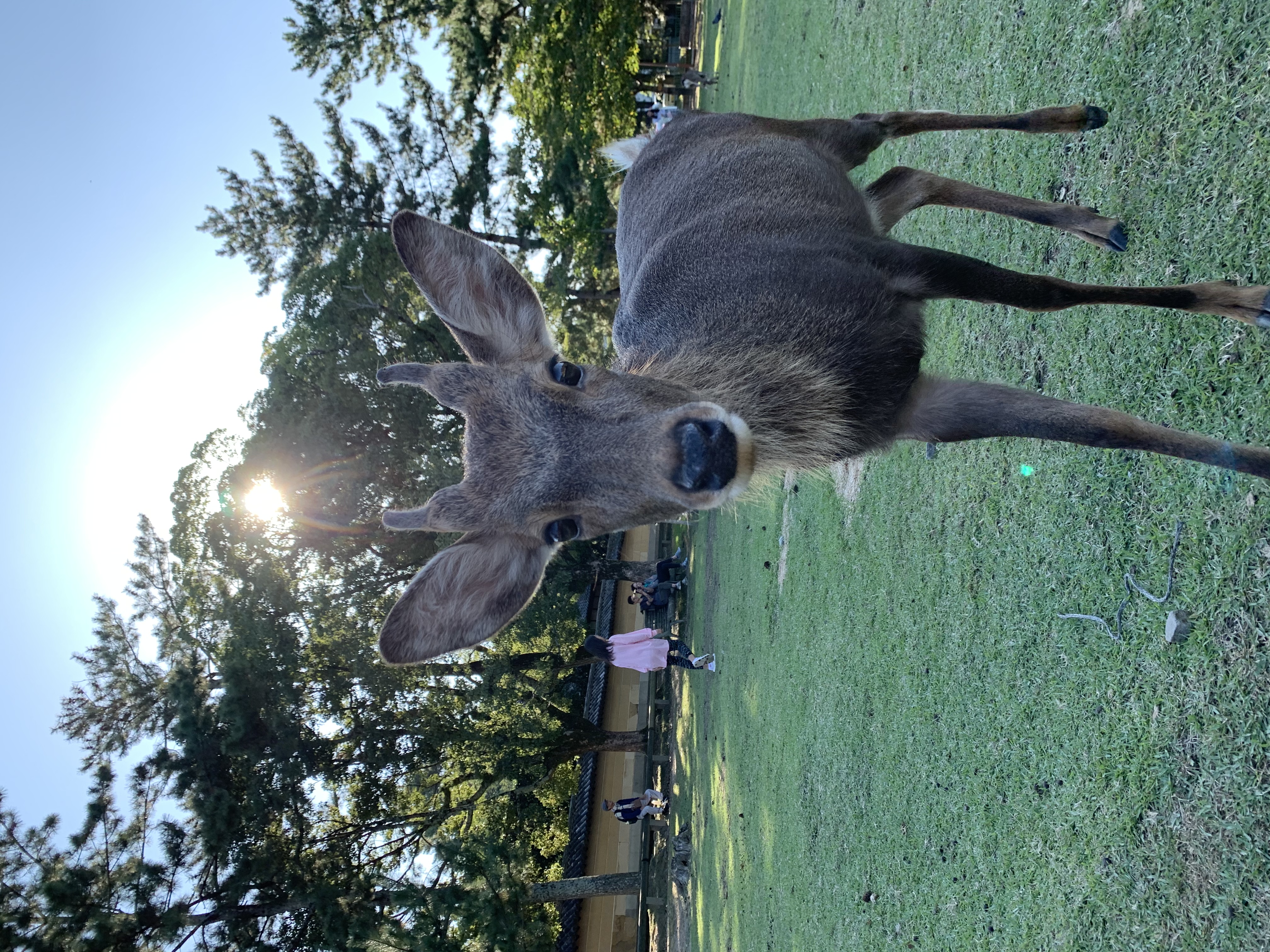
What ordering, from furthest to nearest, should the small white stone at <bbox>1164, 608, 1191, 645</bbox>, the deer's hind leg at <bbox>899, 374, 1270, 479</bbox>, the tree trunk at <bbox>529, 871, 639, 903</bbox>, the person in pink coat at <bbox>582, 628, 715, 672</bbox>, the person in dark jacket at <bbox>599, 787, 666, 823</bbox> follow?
the person in dark jacket at <bbox>599, 787, 666, 823</bbox>
the tree trunk at <bbox>529, 871, 639, 903</bbox>
the person in pink coat at <bbox>582, 628, 715, 672</bbox>
the small white stone at <bbox>1164, 608, 1191, 645</bbox>
the deer's hind leg at <bbox>899, 374, 1270, 479</bbox>

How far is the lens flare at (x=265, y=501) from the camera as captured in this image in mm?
20453

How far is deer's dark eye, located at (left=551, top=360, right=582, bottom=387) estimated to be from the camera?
3.77 meters

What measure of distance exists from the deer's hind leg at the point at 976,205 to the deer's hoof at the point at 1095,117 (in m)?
0.41

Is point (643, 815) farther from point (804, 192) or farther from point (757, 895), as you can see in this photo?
point (804, 192)

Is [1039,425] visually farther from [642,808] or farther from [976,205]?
[642,808]

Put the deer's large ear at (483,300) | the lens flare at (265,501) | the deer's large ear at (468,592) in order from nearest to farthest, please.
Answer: the deer's large ear at (468,592)
the deer's large ear at (483,300)
the lens flare at (265,501)

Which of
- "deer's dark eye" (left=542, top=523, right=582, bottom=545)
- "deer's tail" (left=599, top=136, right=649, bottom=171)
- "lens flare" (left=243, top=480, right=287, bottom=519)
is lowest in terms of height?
"deer's dark eye" (left=542, top=523, right=582, bottom=545)

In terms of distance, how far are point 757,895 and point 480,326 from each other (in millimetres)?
7759

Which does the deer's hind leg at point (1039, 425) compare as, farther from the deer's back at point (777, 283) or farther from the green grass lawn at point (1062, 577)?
the green grass lawn at point (1062, 577)

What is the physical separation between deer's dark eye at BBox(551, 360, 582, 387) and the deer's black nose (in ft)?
2.79

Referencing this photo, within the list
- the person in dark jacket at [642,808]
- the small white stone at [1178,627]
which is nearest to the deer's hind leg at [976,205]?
the small white stone at [1178,627]

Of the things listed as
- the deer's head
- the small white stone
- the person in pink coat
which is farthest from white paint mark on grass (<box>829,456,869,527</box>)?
the person in pink coat

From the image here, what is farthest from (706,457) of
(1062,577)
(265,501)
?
(265,501)

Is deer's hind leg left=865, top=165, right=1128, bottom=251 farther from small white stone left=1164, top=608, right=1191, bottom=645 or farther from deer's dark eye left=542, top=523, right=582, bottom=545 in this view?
deer's dark eye left=542, top=523, right=582, bottom=545
